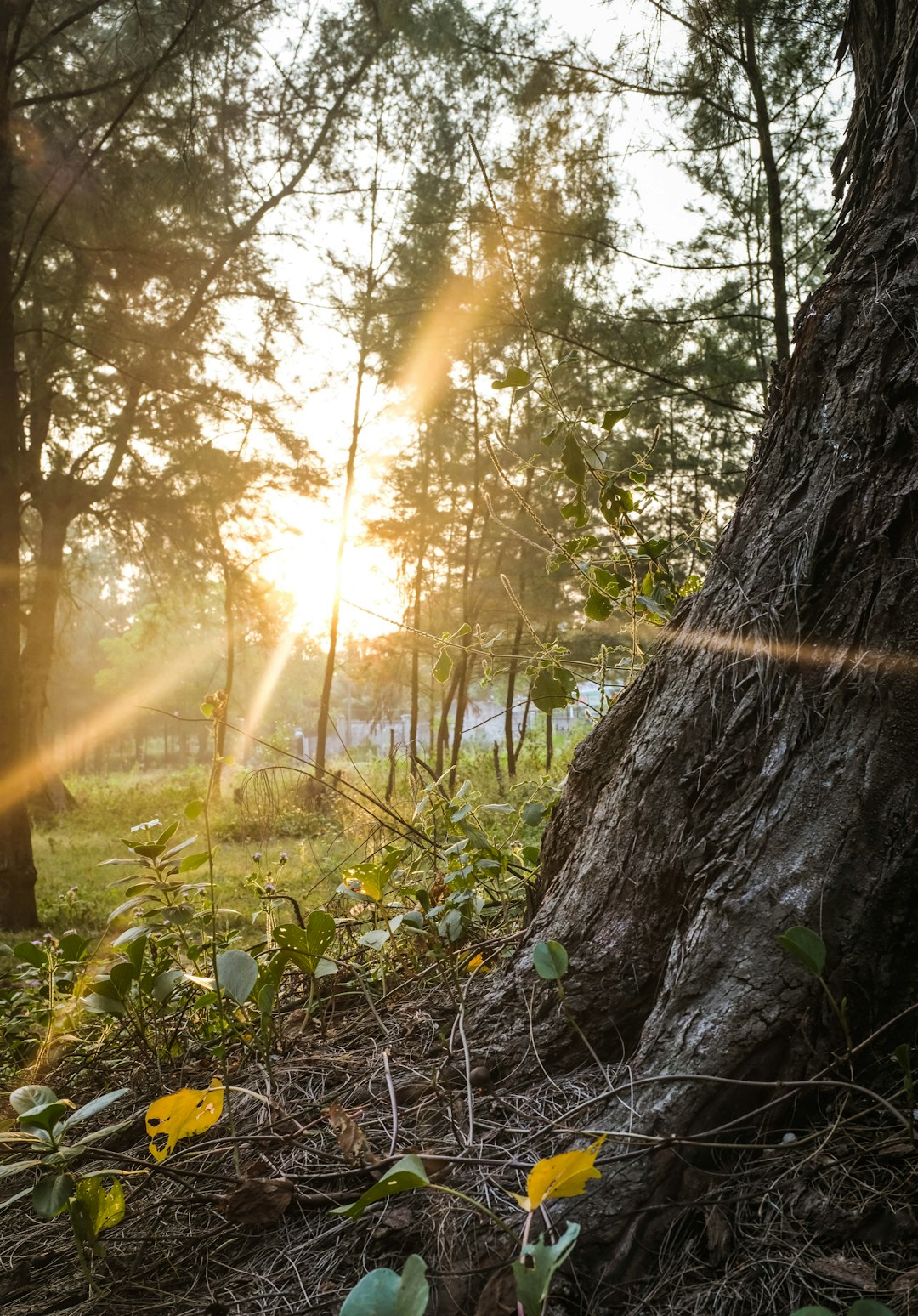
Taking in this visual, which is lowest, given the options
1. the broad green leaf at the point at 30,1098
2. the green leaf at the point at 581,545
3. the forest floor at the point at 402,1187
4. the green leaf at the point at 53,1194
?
the forest floor at the point at 402,1187

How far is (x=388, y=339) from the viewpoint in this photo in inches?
519

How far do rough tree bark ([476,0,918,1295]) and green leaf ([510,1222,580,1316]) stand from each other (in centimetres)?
33

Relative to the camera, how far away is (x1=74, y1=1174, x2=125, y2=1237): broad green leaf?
3.70 ft

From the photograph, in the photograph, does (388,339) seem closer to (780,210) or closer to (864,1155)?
(780,210)

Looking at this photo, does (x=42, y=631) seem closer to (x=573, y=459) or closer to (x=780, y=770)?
(x=573, y=459)

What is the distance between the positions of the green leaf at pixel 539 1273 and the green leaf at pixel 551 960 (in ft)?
1.62

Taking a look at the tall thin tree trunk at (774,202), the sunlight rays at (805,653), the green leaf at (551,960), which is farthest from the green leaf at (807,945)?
the tall thin tree trunk at (774,202)

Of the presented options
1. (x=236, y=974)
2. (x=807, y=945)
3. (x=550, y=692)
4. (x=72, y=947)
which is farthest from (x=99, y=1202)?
(x=550, y=692)

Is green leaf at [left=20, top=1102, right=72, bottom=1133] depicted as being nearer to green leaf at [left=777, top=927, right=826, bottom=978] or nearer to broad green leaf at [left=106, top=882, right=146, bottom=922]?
broad green leaf at [left=106, top=882, right=146, bottom=922]

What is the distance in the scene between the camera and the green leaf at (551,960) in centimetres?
125

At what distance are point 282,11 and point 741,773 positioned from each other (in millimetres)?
7592

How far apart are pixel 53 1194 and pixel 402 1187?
580 mm

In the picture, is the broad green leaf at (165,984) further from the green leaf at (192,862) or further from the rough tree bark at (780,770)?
the rough tree bark at (780,770)

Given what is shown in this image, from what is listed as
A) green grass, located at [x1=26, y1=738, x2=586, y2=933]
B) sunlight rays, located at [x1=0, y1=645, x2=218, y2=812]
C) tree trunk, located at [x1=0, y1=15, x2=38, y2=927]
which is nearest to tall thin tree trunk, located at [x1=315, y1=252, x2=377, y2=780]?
green grass, located at [x1=26, y1=738, x2=586, y2=933]
